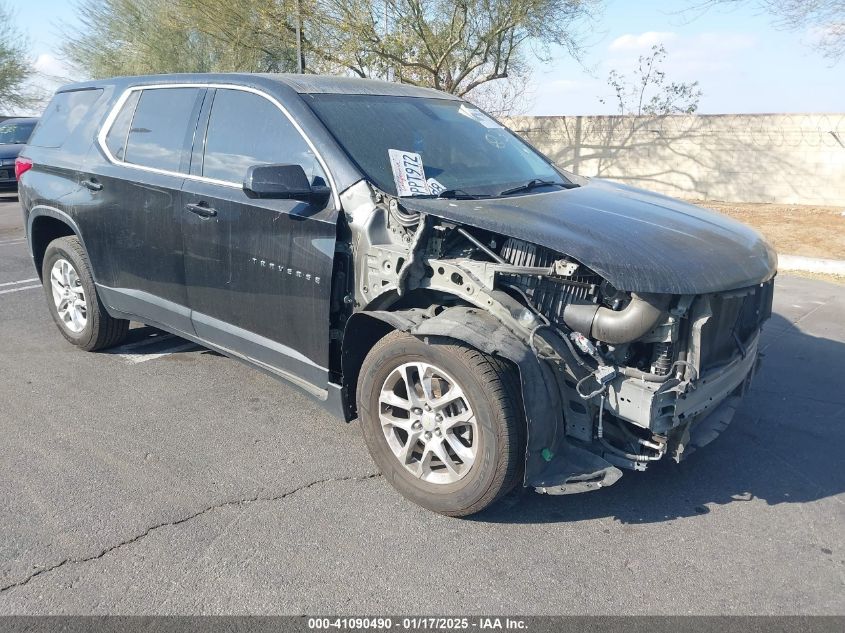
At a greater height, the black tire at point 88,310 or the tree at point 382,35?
the tree at point 382,35

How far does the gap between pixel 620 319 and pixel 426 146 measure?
1.65 m

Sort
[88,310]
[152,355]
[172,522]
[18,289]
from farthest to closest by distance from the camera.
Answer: [18,289]
[152,355]
[88,310]
[172,522]

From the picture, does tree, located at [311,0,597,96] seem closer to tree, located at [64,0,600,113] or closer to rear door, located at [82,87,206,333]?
tree, located at [64,0,600,113]

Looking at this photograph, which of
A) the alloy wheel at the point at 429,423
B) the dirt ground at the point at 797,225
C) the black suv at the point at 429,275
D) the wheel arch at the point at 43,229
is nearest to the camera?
the black suv at the point at 429,275

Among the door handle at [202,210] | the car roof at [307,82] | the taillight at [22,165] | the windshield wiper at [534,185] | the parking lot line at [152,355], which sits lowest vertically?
the parking lot line at [152,355]

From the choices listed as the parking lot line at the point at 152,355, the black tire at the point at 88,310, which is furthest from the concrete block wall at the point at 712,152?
the black tire at the point at 88,310

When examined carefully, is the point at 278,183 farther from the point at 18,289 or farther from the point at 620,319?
the point at 18,289

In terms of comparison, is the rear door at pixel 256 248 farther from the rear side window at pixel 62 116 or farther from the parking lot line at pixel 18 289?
the parking lot line at pixel 18 289

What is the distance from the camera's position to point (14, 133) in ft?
54.7

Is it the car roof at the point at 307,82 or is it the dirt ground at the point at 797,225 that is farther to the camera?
the dirt ground at the point at 797,225

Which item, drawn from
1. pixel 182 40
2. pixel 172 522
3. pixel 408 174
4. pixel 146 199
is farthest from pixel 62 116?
pixel 182 40

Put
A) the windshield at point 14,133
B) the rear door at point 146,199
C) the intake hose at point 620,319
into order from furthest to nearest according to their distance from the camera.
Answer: the windshield at point 14,133, the rear door at point 146,199, the intake hose at point 620,319

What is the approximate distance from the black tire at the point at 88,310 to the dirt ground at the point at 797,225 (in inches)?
330

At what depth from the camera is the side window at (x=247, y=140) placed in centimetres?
369
